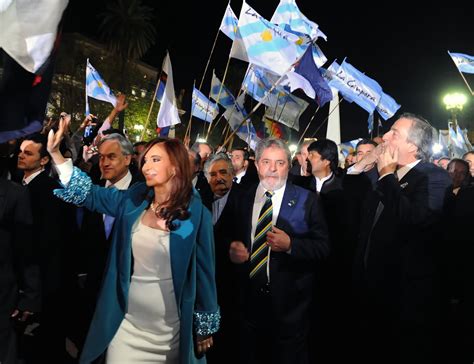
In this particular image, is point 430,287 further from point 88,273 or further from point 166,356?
point 88,273

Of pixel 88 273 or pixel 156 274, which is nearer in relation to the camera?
pixel 156 274

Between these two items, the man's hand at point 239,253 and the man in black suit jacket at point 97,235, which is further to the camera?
the man in black suit jacket at point 97,235

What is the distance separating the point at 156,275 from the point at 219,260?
181 cm

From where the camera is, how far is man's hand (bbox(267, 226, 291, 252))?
3.68 metres

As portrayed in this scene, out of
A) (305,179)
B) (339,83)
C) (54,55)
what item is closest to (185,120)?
(339,83)

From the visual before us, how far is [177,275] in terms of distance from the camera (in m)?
3.11

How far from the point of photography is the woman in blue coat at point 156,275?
10.1 feet

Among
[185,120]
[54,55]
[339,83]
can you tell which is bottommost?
[185,120]

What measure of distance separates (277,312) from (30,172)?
3275mm

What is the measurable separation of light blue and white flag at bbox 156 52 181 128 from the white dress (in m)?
5.57

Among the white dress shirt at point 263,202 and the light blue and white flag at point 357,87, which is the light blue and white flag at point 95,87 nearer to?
the light blue and white flag at point 357,87

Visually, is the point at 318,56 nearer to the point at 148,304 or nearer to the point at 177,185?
the point at 177,185

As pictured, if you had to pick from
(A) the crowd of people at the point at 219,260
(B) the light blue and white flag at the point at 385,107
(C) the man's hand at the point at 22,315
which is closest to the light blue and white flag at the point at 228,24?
(B) the light blue and white flag at the point at 385,107

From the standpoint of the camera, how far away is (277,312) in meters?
3.86
